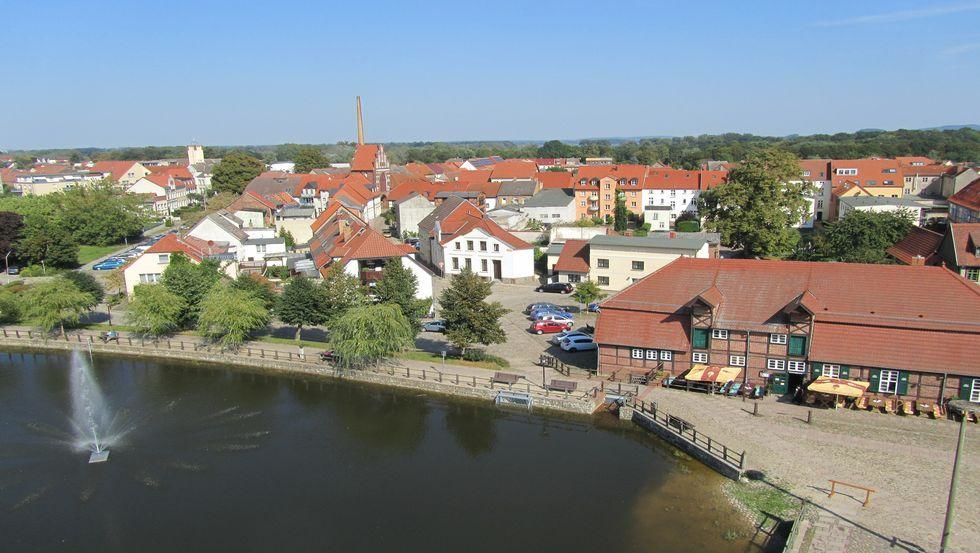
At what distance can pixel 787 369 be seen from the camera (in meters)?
28.4

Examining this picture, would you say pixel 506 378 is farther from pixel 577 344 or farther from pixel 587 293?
pixel 587 293

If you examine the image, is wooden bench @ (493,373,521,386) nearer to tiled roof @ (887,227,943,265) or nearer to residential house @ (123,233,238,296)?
residential house @ (123,233,238,296)

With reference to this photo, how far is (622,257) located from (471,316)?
1783 centimetres

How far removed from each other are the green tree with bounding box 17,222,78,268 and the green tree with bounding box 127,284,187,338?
2722cm

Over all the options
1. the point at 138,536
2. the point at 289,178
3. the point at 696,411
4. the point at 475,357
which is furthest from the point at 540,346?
the point at 289,178

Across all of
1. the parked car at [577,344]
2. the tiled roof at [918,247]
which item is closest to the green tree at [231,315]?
the parked car at [577,344]

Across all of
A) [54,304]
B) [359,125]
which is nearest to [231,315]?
[54,304]

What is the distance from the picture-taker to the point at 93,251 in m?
71.3

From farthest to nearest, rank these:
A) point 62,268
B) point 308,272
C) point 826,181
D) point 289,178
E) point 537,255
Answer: point 289,178 → point 826,181 → point 62,268 → point 537,255 → point 308,272

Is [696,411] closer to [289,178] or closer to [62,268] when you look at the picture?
[62,268]

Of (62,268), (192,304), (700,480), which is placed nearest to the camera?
(700,480)

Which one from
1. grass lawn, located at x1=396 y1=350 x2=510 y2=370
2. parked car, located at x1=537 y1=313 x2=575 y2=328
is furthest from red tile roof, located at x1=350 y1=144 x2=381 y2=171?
grass lawn, located at x1=396 y1=350 x2=510 y2=370

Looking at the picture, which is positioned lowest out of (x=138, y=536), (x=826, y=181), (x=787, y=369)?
(x=138, y=536)

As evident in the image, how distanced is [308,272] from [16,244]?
30259 millimetres
